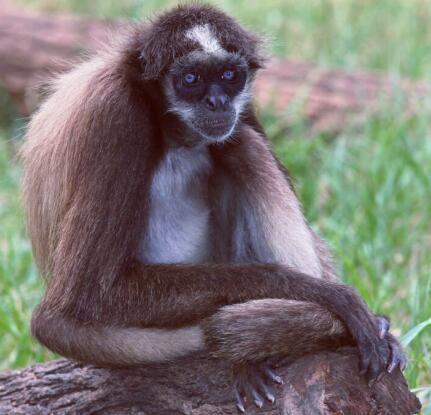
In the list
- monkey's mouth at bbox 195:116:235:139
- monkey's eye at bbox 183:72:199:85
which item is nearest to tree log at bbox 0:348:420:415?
monkey's mouth at bbox 195:116:235:139

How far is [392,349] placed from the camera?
511cm

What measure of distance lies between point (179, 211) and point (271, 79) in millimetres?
5557

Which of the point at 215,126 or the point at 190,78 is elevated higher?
the point at 190,78

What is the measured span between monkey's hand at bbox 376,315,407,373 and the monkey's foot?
0.63 meters

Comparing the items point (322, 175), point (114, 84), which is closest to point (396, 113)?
point (322, 175)

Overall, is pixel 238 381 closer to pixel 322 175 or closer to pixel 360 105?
pixel 322 175

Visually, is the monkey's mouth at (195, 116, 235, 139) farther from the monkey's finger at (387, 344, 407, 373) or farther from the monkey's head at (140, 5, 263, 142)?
the monkey's finger at (387, 344, 407, 373)

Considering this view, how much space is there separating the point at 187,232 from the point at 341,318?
1249 millimetres

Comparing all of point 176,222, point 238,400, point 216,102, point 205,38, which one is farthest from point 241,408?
point 205,38

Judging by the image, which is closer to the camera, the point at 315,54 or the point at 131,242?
the point at 131,242

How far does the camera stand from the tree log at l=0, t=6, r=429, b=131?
10602mm

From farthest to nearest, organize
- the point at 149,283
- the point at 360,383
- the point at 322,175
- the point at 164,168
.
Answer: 1. the point at 322,175
2. the point at 164,168
3. the point at 149,283
4. the point at 360,383

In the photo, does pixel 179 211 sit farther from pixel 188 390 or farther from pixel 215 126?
pixel 188 390

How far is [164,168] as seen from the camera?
227 inches
